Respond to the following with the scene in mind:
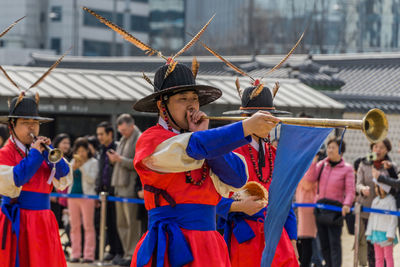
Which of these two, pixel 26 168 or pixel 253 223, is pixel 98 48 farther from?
pixel 253 223

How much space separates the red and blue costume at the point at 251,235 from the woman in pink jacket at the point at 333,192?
303cm

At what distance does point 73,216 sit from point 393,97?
7340mm

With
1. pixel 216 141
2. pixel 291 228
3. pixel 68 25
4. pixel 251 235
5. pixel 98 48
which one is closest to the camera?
pixel 216 141

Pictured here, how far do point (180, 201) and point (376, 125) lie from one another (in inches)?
50.5

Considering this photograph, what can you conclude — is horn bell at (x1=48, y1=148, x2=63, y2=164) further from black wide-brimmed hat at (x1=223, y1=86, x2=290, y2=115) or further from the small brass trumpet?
black wide-brimmed hat at (x1=223, y1=86, x2=290, y2=115)

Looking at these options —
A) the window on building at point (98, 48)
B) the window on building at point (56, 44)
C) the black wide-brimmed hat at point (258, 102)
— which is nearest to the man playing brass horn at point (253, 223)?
the black wide-brimmed hat at point (258, 102)

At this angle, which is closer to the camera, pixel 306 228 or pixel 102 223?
pixel 306 228

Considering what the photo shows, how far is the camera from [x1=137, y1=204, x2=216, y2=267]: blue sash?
448 centimetres

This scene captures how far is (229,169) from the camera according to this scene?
4.48 m

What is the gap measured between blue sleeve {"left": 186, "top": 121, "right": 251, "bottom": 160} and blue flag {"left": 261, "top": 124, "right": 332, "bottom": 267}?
1.01 ft

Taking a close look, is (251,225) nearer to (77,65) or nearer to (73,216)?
(73,216)

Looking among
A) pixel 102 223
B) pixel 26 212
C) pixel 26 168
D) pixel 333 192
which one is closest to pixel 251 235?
pixel 26 168

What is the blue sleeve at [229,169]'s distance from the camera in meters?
4.47

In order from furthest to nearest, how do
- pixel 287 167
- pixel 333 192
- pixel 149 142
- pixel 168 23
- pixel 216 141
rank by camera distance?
pixel 168 23, pixel 333 192, pixel 149 142, pixel 287 167, pixel 216 141
